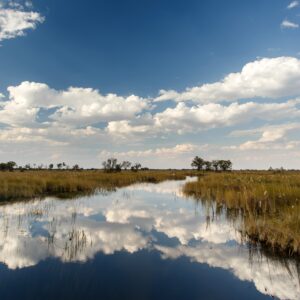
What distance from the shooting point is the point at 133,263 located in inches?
328

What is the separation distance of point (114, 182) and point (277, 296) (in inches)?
1314

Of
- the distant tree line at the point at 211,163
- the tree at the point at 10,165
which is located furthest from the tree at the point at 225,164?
the tree at the point at 10,165

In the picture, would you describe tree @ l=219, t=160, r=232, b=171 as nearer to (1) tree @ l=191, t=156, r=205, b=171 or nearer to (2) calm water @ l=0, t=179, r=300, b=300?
(1) tree @ l=191, t=156, r=205, b=171

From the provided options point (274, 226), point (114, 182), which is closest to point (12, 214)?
point (274, 226)

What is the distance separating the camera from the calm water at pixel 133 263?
21.4ft

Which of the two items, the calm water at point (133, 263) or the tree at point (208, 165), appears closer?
the calm water at point (133, 263)

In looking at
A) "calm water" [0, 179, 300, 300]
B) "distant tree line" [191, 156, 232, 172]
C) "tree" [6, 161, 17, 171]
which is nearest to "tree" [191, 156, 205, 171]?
"distant tree line" [191, 156, 232, 172]

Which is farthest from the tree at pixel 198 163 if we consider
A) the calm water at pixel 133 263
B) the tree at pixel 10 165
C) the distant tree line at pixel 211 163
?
the calm water at pixel 133 263

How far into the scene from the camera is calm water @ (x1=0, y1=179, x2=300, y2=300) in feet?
21.4

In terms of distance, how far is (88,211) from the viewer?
16578mm

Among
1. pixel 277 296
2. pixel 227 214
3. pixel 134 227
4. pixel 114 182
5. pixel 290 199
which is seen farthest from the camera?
pixel 114 182

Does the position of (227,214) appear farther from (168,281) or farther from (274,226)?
(168,281)

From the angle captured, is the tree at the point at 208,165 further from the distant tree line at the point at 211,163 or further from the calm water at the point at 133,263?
the calm water at the point at 133,263

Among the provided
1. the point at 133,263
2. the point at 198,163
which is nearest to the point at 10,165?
the point at 198,163
